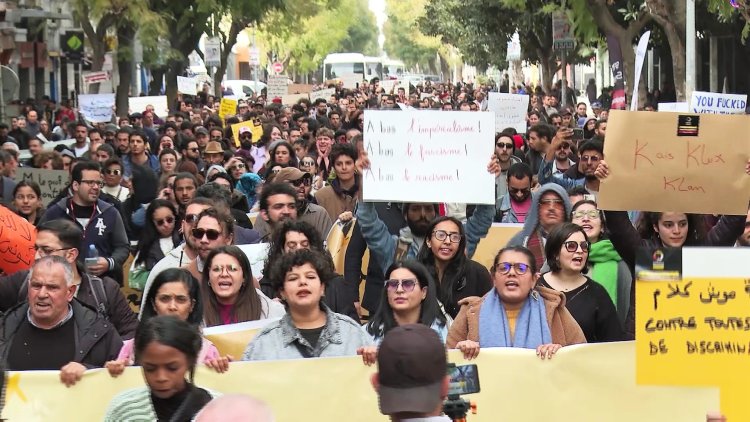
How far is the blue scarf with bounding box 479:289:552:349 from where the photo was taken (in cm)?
655

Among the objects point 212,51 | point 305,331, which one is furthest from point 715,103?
point 212,51

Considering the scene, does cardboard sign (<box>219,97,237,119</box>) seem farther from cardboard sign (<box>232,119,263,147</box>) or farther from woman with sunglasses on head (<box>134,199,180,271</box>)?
woman with sunglasses on head (<box>134,199,180,271</box>)

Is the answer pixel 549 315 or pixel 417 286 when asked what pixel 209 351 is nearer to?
pixel 417 286

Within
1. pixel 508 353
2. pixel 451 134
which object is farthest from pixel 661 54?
pixel 508 353

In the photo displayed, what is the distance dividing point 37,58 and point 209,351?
1462 inches

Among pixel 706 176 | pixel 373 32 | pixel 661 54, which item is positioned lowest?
pixel 706 176

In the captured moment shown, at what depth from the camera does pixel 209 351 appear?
248 inches

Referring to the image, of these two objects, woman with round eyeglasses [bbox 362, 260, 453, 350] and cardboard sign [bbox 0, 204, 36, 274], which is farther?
cardboard sign [bbox 0, 204, 36, 274]

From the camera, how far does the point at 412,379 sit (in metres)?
3.74

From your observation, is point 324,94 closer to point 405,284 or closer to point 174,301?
point 405,284

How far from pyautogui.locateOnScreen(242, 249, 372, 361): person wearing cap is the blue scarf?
56cm

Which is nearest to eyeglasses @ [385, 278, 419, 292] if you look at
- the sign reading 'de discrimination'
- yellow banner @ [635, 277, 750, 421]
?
the sign reading 'de discrimination'

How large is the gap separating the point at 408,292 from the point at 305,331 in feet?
2.01

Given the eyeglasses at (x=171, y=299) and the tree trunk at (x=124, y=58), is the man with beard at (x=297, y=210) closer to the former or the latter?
the eyeglasses at (x=171, y=299)
